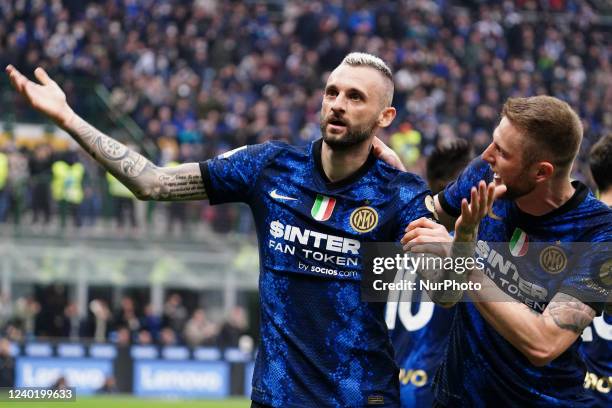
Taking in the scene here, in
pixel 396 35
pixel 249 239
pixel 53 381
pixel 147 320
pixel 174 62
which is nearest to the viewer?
pixel 53 381

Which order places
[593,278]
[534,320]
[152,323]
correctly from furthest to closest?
1. [152,323]
2. [593,278]
3. [534,320]

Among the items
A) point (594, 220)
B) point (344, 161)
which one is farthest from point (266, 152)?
point (594, 220)

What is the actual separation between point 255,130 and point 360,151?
2153 centimetres

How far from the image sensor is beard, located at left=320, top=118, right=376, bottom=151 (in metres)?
5.34

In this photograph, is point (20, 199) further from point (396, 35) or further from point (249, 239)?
point (396, 35)

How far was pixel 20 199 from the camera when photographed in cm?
2197

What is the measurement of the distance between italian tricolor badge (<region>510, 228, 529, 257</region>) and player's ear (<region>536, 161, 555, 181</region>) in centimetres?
40

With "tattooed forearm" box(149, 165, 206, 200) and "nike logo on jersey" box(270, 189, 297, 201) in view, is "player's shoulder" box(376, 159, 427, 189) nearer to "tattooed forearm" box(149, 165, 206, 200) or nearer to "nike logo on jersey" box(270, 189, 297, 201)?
"nike logo on jersey" box(270, 189, 297, 201)

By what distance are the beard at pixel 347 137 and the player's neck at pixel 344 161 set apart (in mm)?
41

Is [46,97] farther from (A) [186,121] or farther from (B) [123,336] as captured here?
(A) [186,121]

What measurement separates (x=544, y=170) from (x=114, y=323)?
17.2 m

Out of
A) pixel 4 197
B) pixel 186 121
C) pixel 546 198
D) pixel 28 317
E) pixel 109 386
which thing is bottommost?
pixel 109 386

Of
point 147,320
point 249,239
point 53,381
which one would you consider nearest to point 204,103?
point 249,239

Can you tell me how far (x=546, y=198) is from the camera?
17.1 ft
